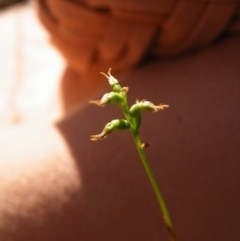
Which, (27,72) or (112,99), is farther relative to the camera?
(27,72)

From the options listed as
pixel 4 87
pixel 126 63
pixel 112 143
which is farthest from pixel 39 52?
pixel 112 143

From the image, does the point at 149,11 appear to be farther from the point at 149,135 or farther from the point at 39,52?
the point at 39,52

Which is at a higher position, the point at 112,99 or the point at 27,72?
the point at 27,72

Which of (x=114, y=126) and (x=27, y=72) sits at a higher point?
(x=27, y=72)

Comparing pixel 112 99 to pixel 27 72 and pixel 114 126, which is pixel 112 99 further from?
pixel 27 72

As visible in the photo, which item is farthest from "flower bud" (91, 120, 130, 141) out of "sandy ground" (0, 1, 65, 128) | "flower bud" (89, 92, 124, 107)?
"sandy ground" (0, 1, 65, 128)

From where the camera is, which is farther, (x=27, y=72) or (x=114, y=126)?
(x=27, y=72)

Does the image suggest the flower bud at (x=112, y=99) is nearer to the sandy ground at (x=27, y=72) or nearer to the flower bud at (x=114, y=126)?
the flower bud at (x=114, y=126)

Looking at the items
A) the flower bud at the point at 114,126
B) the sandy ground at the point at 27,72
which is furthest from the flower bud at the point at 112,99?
the sandy ground at the point at 27,72

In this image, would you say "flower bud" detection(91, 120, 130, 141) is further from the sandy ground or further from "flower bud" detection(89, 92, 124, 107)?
the sandy ground

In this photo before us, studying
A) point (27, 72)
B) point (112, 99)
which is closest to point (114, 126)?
point (112, 99)
